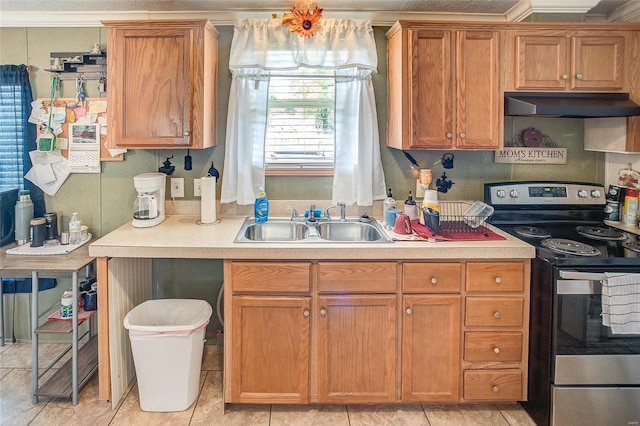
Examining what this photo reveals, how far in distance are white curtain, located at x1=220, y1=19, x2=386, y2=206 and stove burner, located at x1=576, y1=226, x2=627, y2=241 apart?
1.14 metres

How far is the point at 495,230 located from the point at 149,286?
2.13 metres

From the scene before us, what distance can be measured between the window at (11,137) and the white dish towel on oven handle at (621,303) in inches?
131

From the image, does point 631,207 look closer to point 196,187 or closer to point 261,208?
point 261,208

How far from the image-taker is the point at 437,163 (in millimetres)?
2994

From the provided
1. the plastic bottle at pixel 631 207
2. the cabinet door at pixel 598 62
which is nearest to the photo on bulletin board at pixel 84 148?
the cabinet door at pixel 598 62

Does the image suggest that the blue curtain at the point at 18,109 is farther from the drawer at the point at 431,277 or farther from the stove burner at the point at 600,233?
the stove burner at the point at 600,233

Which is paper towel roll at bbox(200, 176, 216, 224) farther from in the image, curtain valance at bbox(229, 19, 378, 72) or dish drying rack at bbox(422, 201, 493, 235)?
dish drying rack at bbox(422, 201, 493, 235)

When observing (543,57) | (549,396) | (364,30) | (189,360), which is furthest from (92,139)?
(549,396)

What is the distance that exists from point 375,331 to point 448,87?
1.37 meters

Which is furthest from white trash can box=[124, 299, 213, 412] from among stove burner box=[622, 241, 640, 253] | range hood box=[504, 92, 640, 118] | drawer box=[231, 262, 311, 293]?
stove burner box=[622, 241, 640, 253]

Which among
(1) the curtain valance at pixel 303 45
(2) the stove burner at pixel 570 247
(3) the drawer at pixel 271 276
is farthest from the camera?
(1) the curtain valance at pixel 303 45

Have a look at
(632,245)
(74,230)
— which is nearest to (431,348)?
(632,245)

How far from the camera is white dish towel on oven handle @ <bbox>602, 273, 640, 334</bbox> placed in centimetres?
205

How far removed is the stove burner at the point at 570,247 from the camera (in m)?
2.17
